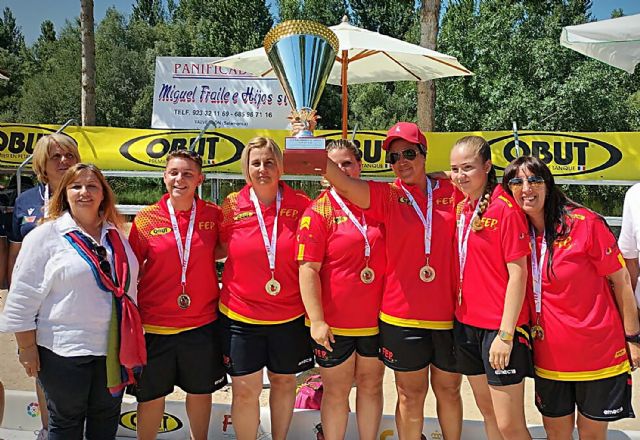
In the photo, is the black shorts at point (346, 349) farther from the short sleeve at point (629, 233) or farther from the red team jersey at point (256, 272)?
the short sleeve at point (629, 233)

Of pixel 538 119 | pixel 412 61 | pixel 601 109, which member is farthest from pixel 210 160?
pixel 601 109

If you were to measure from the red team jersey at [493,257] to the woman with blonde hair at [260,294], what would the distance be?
Result: 1.00 meters

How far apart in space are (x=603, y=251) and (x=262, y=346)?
1901 mm

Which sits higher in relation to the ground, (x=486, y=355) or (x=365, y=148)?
(x=365, y=148)

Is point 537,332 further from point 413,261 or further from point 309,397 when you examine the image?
point 309,397

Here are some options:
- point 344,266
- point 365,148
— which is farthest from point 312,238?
point 365,148

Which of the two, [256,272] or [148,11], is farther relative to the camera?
[148,11]

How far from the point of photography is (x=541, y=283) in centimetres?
280

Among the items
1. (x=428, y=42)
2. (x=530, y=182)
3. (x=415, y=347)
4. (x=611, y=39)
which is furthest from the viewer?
(x=428, y=42)

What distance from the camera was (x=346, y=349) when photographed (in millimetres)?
3129

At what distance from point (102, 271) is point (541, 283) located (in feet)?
7.28

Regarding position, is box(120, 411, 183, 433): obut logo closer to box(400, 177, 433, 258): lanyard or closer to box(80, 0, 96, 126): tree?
box(400, 177, 433, 258): lanyard

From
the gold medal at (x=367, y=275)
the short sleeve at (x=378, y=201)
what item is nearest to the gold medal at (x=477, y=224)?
the short sleeve at (x=378, y=201)

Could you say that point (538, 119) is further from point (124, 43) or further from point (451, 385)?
point (124, 43)
